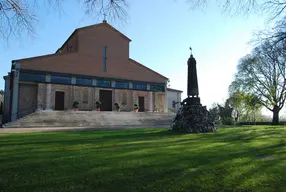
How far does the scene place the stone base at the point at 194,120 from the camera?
1185 cm

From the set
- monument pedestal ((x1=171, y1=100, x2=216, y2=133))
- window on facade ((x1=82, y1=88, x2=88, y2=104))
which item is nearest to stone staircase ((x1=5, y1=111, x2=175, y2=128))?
window on facade ((x1=82, y1=88, x2=88, y2=104))

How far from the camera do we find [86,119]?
68.5 feet

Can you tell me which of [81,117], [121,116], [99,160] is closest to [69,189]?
[99,160]

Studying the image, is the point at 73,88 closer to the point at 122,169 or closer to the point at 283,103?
the point at 122,169

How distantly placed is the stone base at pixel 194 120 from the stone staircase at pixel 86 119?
332 inches

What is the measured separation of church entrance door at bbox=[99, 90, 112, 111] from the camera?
30031mm

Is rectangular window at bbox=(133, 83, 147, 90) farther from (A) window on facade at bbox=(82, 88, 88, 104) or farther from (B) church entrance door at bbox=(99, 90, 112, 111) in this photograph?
(A) window on facade at bbox=(82, 88, 88, 104)

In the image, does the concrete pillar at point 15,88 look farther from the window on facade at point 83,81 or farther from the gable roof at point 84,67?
the window on facade at point 83,81

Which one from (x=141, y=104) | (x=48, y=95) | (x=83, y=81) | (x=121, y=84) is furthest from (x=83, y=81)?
(x=141, y=104)

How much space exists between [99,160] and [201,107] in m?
9.42

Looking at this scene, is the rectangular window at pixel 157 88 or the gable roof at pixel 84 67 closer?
the gable roof at pixel 84 67

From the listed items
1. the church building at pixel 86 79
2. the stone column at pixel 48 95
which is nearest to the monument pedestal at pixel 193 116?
the church building at pixel 86 79

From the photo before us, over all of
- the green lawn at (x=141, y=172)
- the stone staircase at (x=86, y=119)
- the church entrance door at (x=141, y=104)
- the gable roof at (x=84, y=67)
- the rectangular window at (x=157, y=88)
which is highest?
the gable roof at (x=84, y=67)

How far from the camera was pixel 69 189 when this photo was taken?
300 centimetres
